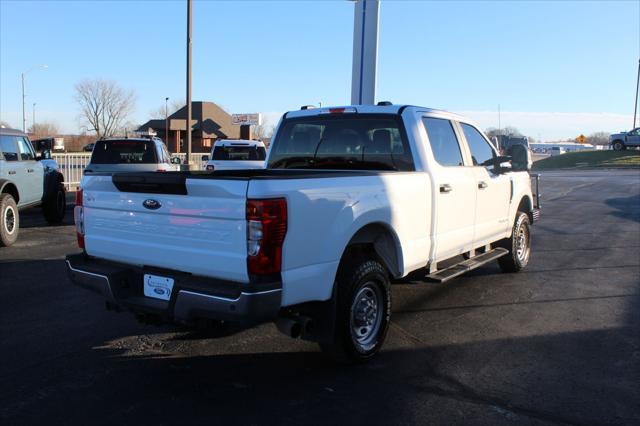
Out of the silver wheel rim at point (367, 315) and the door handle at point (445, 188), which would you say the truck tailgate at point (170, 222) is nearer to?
the silver wheel rim at point (367, 315)

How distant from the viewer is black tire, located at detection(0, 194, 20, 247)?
32.0ft

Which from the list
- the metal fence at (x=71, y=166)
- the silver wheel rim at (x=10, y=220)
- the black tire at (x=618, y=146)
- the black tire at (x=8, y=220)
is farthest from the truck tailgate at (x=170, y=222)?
the black tire at (x=618, y=146)

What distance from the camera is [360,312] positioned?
471 cm

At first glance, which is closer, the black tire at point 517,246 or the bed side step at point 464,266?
the bed side step at point 464,266

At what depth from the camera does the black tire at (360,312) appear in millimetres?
4383

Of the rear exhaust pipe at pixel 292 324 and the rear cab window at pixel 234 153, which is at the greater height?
the rear cab window at pixel 234 153

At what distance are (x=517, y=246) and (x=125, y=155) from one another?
30.3 feet

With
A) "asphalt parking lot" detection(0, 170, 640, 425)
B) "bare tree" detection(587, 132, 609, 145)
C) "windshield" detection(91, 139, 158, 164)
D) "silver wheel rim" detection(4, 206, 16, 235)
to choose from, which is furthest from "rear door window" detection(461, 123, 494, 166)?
"bare tree" detection(587, 132, 609, 145)

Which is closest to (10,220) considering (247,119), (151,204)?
(151,204)

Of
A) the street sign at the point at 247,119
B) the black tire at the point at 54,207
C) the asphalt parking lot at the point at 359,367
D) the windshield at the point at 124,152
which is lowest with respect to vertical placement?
the asphalt parking lot at the point at 359,367

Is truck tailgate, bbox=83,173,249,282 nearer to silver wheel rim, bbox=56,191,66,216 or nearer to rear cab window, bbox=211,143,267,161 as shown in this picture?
silver wheel rim, bbox=56,191,66,216

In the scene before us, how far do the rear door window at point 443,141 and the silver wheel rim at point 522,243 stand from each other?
2.29m

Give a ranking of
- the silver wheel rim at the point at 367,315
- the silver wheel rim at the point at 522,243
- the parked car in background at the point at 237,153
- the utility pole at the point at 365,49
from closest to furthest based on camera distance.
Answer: the silver wheel rim at the point at 367,315 < the silver wheel rim at the point at 522,243 < the utility pole at the point at 365,49 < the parked car in background at the point at 237,153

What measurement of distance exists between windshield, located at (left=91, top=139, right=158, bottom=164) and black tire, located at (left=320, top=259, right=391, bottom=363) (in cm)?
977
